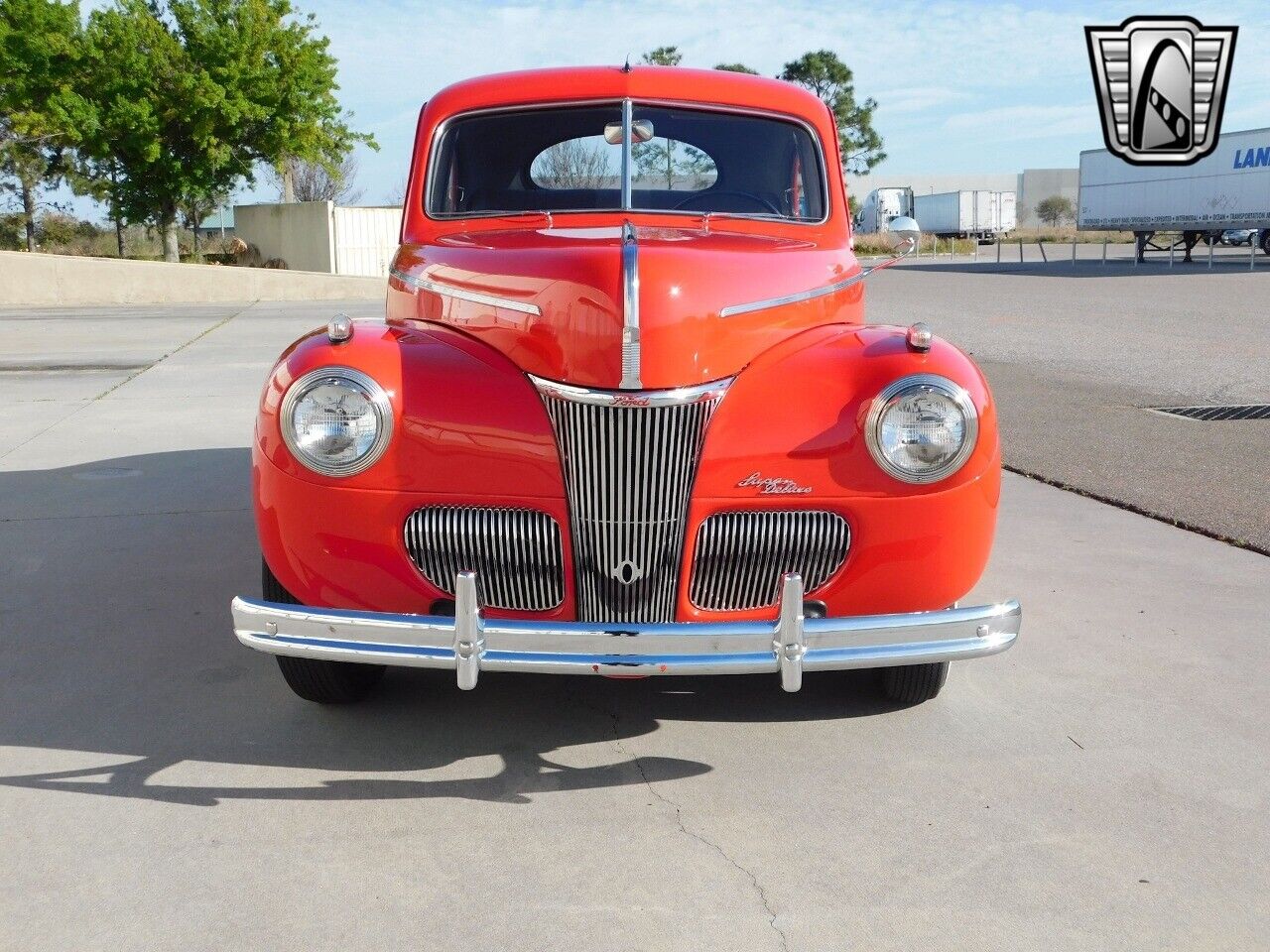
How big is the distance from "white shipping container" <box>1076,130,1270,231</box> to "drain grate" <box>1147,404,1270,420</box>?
86.7ft

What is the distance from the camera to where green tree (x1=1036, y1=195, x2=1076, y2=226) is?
273 ft

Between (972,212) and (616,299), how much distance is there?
188 feet

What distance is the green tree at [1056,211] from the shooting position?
83125mm

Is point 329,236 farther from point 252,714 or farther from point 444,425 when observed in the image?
point 444,425

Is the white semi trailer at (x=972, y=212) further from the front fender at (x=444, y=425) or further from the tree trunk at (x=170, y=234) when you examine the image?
the front fender at (x=444, y=425)

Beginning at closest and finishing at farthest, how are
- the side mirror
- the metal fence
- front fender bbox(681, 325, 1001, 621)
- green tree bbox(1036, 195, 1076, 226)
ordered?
front fender bbox(681, 325, 1001, 621) < the side mirror < the metal fence < green tree bbox(1036, 195, 1076, 226)

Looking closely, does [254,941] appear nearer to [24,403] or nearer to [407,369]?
[407,369]

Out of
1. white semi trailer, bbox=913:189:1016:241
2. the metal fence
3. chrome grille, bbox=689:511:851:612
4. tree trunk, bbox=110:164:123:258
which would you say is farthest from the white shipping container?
chrome grille, bbox=689:511:851:612

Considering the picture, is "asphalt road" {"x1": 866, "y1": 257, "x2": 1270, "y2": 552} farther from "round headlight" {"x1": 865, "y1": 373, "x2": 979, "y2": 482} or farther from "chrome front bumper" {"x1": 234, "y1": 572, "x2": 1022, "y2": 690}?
"chrome front bumper" {"x1": 234, "y1": 572, "x2": 1022, "y2": 690}

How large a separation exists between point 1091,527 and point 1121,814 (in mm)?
2967

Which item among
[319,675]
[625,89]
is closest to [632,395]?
[319,675]

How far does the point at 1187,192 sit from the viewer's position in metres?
34.8

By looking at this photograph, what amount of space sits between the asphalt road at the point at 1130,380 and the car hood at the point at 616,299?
3025 mm

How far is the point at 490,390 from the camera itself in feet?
10.5
